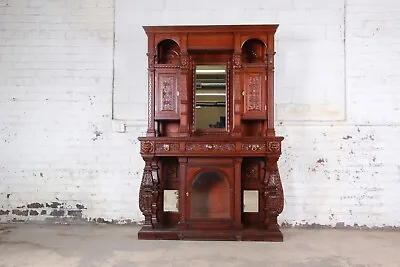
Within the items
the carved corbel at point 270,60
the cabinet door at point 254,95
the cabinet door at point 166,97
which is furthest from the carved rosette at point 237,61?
the cabinet door at point 166,97

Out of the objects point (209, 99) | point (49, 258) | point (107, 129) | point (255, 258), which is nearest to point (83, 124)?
point (107, 129)

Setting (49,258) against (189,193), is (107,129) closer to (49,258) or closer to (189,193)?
(189,193)

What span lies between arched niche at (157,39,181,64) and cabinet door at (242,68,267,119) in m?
0.92

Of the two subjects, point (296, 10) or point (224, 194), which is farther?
point (296, 10)

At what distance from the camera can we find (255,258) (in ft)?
12.6

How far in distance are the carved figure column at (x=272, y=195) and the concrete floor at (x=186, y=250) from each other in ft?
0.97

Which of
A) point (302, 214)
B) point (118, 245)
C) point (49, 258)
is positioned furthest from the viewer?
point (302, 214)

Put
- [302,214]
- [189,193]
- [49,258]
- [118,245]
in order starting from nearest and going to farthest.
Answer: [49,258] < [118,245] < [189,193] < [302,214]

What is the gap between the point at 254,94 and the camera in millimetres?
4820

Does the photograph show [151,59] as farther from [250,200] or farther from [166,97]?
[250,200]

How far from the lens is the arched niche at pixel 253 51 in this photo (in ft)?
16.6

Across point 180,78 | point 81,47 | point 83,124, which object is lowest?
point 83,124

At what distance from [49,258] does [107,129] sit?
6.74ft

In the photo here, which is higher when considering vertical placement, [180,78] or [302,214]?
[180,78]
